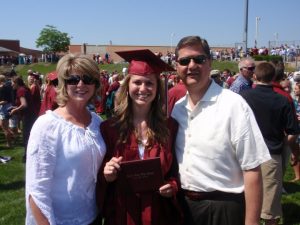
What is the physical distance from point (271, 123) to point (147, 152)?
8.58 feet

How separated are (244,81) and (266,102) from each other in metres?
2.52

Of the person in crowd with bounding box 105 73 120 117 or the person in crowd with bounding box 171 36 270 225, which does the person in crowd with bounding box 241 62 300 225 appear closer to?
the person in crowd with bounding box 171 36 270 225

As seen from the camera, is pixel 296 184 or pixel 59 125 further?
pixel 296 184

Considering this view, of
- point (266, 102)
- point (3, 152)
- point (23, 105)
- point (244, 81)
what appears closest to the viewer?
point (266, 102)

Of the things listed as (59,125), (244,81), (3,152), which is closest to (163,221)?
(59,125)

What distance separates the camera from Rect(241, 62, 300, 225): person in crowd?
491cm

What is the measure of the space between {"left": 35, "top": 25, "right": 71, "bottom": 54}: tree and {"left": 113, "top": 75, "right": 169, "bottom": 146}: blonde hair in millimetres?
64305

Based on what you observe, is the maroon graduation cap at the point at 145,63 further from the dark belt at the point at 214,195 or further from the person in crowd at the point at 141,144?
the dark belt at the point at 214,195

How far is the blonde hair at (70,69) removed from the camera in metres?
2.75

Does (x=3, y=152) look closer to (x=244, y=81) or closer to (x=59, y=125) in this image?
(x=244, y=81)

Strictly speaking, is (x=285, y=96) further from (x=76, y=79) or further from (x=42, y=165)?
(x=42, y=165)

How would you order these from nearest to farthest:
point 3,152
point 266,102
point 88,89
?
point 88,89 → point 266,102 → point 3,152

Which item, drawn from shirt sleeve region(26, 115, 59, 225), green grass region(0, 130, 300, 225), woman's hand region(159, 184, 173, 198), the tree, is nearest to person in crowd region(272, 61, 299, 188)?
green grass region(0, 130, 300, 225)

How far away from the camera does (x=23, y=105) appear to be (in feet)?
31.0
